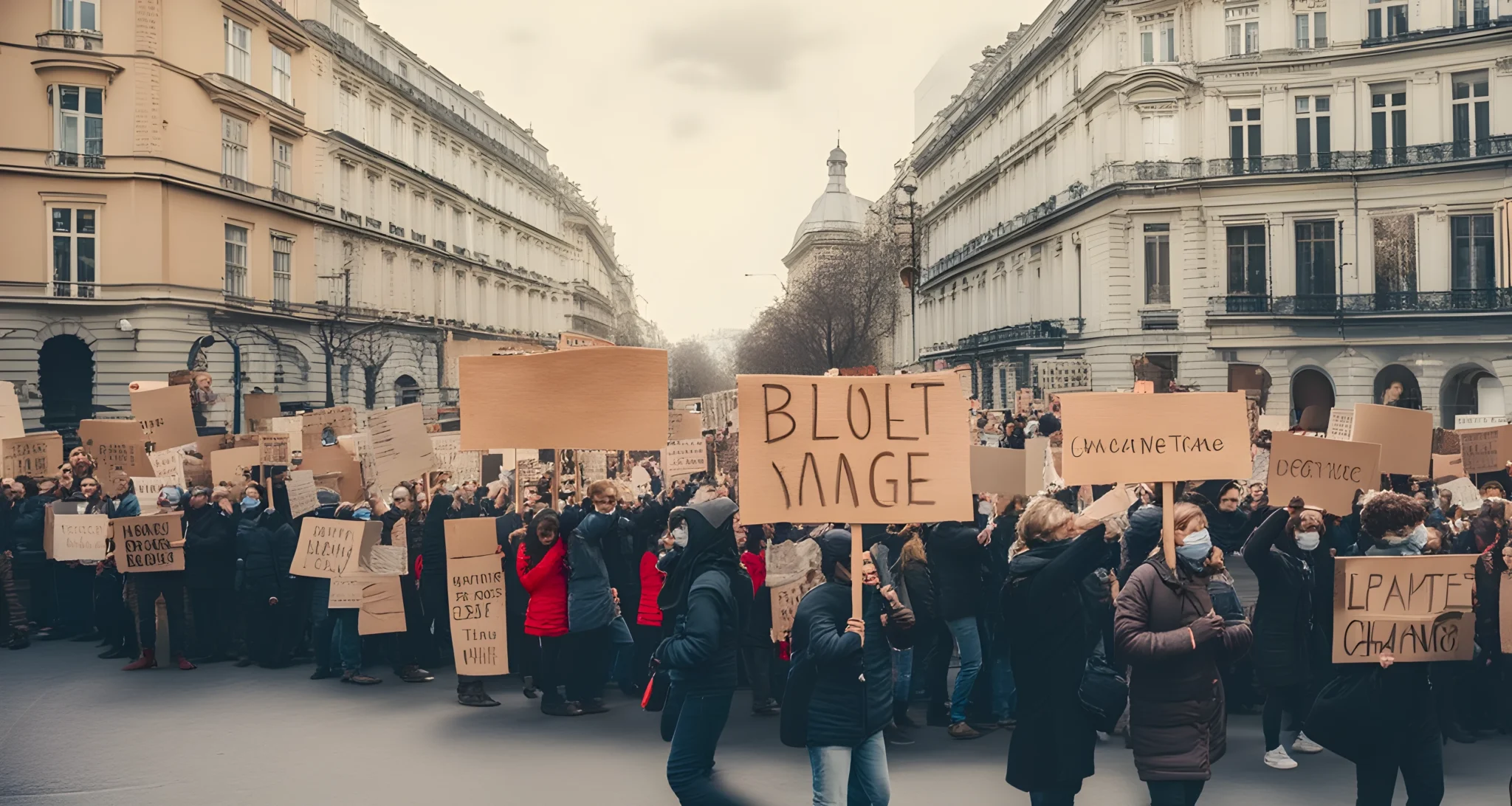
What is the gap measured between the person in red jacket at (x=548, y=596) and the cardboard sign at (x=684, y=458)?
500 centimetres

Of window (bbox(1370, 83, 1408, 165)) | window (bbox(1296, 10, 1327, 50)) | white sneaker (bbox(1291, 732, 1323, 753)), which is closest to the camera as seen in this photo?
white sneaker (bbox(1291, 732, 1323, 753))

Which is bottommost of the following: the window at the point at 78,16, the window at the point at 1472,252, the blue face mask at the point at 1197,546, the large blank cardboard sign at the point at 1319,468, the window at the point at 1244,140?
the blue face mask at the point at 1197,546

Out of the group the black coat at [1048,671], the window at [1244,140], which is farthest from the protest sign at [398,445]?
the window at [1244,140]

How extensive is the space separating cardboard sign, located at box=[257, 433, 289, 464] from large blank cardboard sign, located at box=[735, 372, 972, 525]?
31.7 ft

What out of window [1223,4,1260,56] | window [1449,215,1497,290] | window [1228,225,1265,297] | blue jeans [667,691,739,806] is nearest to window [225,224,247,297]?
window [1228,225,1265,297]

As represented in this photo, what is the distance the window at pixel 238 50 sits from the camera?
39.5 meters

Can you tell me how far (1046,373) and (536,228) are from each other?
43770mm

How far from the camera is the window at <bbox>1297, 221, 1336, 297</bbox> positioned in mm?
39094

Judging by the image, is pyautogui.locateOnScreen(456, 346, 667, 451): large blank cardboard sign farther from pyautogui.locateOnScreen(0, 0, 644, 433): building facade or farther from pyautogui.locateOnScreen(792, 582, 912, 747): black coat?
pyautogui.locateOnScreen(0, 0, 644, 433): building facade

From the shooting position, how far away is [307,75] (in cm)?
4506

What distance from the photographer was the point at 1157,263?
4031cm

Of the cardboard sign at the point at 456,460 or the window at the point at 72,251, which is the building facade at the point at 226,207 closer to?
the window at the point at 72,251

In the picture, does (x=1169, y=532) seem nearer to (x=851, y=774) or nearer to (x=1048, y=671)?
(x=1048, y=671)

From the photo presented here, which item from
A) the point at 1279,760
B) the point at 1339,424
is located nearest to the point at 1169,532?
the point at 1279,760
